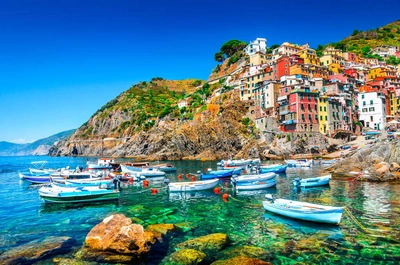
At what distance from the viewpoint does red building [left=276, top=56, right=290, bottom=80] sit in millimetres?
86312

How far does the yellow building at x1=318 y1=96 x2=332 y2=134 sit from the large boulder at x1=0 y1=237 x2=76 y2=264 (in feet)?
241

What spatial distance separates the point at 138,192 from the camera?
115 feet

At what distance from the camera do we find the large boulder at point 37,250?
46.5 feet

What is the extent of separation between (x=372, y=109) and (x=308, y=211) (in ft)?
255

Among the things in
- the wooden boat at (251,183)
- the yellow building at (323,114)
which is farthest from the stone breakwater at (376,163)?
the yellow building at (323,114)

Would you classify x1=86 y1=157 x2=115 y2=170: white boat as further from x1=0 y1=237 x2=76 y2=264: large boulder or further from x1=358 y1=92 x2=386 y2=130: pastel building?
x1=358 y1=92 x2=386 y2=130: pastel building

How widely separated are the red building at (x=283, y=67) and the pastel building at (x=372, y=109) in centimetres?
2385

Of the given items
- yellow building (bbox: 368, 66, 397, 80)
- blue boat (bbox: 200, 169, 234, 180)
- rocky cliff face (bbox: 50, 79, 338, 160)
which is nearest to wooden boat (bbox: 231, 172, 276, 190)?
blue boat (bbox: 200, 169, 234, 180)

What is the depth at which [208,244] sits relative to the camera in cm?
1547

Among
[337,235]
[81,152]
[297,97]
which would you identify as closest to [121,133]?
[81,152]

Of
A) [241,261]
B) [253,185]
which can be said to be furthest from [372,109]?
[241,261]

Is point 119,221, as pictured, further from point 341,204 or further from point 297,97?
point 297,97

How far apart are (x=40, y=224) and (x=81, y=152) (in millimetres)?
140272

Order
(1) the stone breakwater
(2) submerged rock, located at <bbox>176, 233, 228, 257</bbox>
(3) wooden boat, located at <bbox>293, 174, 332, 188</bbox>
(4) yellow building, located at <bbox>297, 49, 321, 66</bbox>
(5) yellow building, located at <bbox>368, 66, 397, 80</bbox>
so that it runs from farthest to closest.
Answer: (5) yellow building, located at <bbox>368, 66, 397, 80</bbox> → (4) yellow building, located at <bbox>297, 49, 321, 66</bbox> → (1) the stone breakwater → (3) wooden boat, located at <bbox>293, 174, 332, 188</bbox> → (2) submerged rock, located at <bbox>176, 233, 228, 257</bbox>
